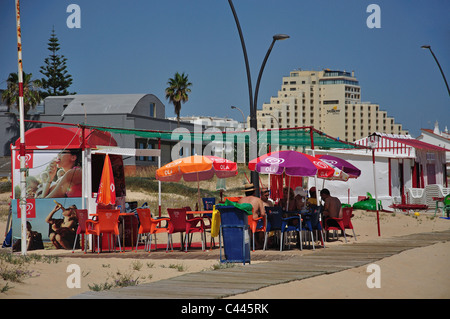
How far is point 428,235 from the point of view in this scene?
618 inches

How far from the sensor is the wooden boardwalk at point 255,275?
7.85 meters

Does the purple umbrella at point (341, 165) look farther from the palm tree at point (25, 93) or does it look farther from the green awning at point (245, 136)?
the palm tree at point (25, 93)

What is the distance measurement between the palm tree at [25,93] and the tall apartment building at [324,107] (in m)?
103

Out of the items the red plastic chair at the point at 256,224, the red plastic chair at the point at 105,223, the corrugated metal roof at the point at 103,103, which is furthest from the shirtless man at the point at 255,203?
the corrugated metal roof at the point at 103,103

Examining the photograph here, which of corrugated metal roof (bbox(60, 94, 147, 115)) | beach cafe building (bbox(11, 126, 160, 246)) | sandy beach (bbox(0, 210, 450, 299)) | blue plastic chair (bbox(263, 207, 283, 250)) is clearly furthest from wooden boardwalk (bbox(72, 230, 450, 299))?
corrugated metal roof (bbox(60, 94, 147, 115))

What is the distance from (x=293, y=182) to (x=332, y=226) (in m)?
6.20

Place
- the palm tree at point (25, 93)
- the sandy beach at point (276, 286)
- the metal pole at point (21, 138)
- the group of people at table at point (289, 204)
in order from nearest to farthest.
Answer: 1. the sandy beach at point (276, 286)
2. the metal pole at point (21, 138)
3. the group of people at table at point (289, 204)
4. the palm tree at point (25, 93)

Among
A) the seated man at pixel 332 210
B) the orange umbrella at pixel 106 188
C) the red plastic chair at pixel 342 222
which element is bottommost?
the red plastic chair at pixel 342 222

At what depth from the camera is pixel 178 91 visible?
60219 mm

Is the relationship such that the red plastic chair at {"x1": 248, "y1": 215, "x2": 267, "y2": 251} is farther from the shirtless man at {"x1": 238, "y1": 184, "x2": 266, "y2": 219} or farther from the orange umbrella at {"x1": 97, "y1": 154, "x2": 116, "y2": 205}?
the orange umbrella at {"x1": 97, "y1": 154, "x2": 116, "y2": 205}

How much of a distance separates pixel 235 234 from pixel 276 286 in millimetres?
2924

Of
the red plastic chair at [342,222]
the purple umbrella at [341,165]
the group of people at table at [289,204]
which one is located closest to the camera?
the group of people at table at [289,204]

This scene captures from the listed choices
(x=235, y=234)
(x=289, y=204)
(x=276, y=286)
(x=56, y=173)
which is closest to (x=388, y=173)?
(x=289, y=204)

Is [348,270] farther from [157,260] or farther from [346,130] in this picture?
[346,130]
